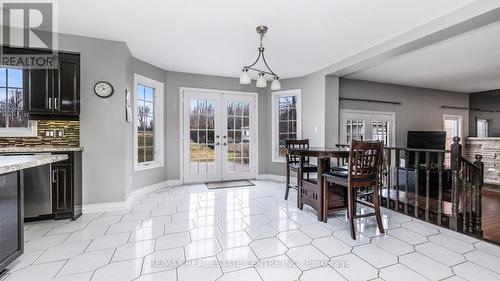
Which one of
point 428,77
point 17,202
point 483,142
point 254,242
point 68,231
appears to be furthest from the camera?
point 483,142

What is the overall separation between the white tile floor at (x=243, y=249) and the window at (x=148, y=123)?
50.5 inches

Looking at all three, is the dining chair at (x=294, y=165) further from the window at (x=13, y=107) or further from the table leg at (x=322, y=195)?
the window at (x=13, y=107)

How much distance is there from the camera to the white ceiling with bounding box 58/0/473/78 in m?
2.39

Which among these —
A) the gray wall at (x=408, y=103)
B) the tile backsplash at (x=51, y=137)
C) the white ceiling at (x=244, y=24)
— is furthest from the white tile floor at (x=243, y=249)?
the gray wall at (x=408, y=103)

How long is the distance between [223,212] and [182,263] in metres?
1.26

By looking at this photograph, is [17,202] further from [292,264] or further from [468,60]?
[468,60]

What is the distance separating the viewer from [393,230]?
2.59 metres

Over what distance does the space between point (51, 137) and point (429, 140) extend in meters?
7.27

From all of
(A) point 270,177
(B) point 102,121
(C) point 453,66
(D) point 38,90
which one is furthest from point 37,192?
(C) point 453,66

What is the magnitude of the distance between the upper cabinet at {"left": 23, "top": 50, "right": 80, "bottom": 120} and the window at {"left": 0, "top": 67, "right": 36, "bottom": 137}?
0.66 feet

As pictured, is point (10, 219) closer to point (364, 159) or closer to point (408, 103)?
point (364, 159)

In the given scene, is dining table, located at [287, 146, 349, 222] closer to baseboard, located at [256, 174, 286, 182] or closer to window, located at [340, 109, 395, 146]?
baseboard, located at [256, 174, 286, 182]

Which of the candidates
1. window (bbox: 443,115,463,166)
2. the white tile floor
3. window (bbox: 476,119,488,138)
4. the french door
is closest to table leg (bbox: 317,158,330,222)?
the white tile floor

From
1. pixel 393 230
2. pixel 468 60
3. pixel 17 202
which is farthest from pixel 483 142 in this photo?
pixel 17 202
